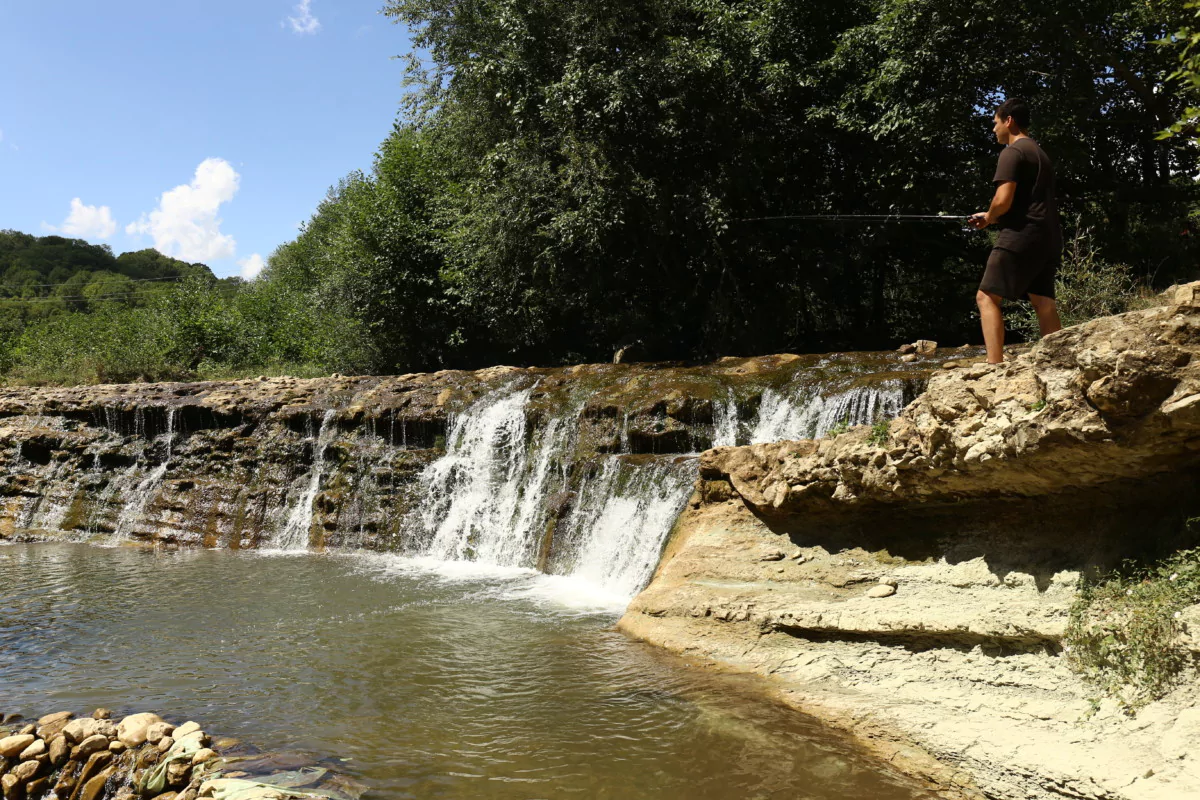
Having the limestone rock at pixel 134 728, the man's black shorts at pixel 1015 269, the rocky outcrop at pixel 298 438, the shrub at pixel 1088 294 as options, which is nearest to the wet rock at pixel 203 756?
the limestone rock at pixel 134 728

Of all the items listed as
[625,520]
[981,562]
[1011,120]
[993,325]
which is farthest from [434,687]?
[1011,120]

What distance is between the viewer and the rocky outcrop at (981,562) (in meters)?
3.74

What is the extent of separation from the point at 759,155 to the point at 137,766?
13380 millimetres

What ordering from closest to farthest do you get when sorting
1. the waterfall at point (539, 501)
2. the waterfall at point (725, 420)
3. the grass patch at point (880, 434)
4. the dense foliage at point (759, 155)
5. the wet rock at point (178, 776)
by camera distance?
1. the wet rock at point (178, 776)
2. the grass patch at point (880, 434)
3. the waterfall at point (539, 501)
4. the waterfall at point (725, 420)
5. the dense foliage at point (759, 155)

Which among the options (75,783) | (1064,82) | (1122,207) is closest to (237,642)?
(75,783)

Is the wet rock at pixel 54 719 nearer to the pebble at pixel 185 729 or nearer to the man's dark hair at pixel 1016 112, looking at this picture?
the pebble at pixel 185 729

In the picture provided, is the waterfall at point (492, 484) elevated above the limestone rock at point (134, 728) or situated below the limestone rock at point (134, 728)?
above

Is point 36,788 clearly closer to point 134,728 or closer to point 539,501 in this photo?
point 134,728

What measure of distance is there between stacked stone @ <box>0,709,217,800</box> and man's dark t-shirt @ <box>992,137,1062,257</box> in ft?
17.1

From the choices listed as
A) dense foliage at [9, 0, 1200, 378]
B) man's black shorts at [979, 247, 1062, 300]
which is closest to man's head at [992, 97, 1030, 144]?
man's black shorts at [979, 247, 1062, 300]

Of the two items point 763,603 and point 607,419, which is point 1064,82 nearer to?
point 607,419

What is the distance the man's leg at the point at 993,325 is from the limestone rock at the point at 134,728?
16.7ft

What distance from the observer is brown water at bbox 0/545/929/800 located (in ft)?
13.3

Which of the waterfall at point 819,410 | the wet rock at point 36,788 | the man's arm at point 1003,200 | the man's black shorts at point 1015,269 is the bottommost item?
the wet rock at point 36,788
